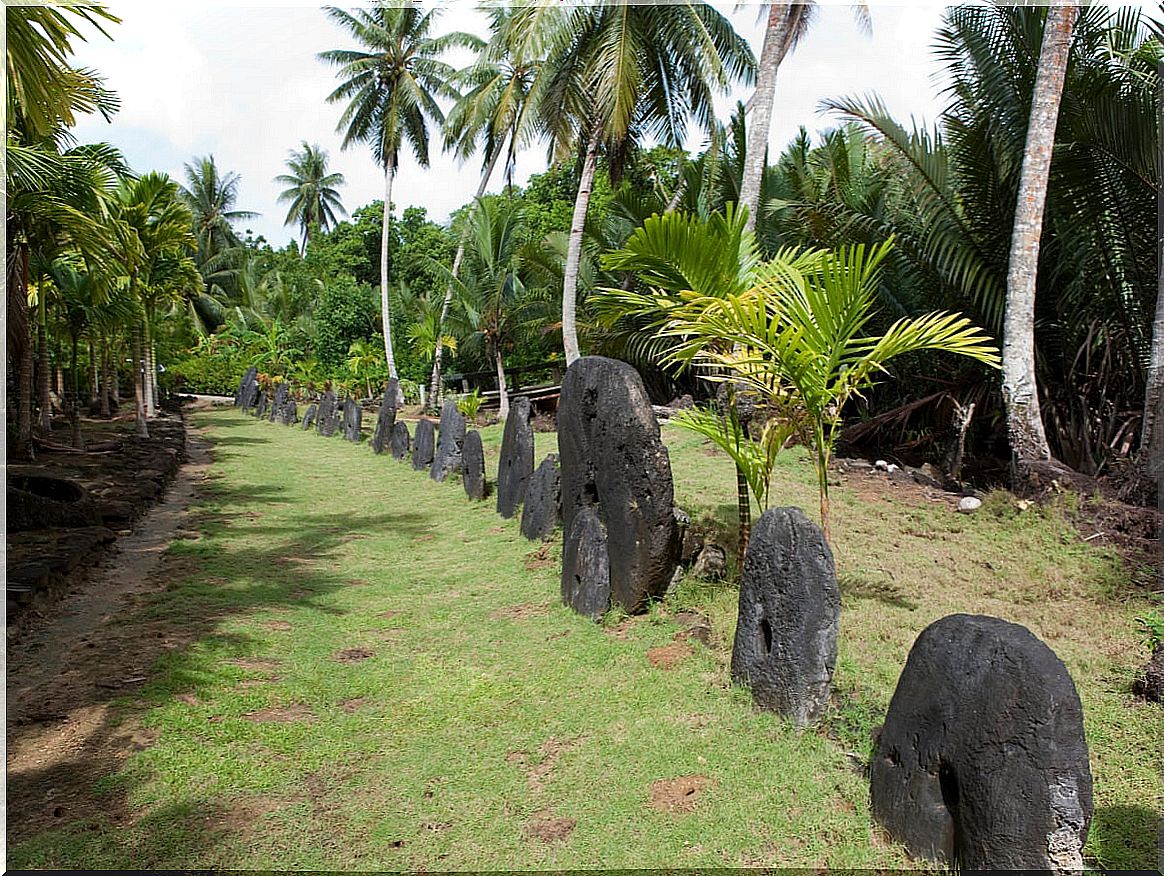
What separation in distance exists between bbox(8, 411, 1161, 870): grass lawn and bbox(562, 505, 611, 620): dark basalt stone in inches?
8.3

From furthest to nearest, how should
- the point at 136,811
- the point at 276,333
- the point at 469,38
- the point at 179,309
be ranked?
the point at 179,309, the point at 276,333, the point at 469,38, the point at 136,811

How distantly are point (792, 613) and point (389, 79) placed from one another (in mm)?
24001

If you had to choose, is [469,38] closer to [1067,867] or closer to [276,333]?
[276,333]

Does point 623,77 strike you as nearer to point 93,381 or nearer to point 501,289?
point 501,289

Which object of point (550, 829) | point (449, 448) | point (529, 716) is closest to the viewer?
point (550, 829)

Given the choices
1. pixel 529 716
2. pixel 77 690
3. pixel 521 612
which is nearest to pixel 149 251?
pixel 521 612

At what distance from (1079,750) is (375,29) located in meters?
25.4

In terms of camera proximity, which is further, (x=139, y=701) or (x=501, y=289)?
(x=501, y=289)

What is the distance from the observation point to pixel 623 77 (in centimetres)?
1398

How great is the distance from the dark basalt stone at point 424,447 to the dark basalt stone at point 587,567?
702 centimetres

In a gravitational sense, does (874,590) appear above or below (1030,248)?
below

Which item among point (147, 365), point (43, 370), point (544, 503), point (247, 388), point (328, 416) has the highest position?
point (147, 365)

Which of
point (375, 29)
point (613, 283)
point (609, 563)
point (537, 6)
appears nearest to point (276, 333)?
point (375, 29)

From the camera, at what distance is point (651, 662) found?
5.06m
